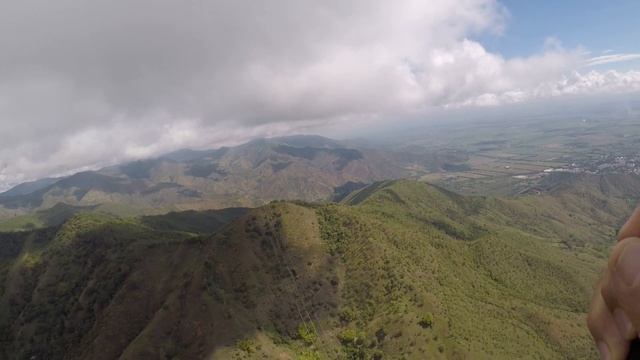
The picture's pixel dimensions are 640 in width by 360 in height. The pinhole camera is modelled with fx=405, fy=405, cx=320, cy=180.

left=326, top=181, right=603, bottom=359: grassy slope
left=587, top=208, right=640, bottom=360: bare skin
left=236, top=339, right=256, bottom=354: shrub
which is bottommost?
left=326, top=181, right=603, bottom=359: grassy slope

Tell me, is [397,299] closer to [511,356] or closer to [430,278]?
[430,278]

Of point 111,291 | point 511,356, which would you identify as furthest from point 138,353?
point 511,356

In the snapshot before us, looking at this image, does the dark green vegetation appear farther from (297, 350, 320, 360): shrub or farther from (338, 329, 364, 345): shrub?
(297, 350, 320, 360): shrub

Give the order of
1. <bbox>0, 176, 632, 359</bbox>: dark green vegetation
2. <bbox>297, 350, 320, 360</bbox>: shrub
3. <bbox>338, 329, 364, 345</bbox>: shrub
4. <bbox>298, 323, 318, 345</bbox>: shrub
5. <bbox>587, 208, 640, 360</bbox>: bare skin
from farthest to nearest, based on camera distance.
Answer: <bbox>338, 329, 364, 345</bbox>: shrub < <bbox>298, 323, 318, 345</bbox>: shrub < <bbox>0, 176, 632, 359</bbox>: dark green vegetation < <bbox>297, 350, 320, 360</bbox>: shrub < <bbox>587, 208, 640, 360</bbox>: bare skin

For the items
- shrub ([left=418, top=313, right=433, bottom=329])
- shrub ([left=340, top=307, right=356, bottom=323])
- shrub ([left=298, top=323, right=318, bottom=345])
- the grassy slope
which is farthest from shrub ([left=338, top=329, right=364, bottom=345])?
shrub ([left=418, top=313, right=433, bottom=329])

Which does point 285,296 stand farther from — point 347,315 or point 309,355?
point 309,355
